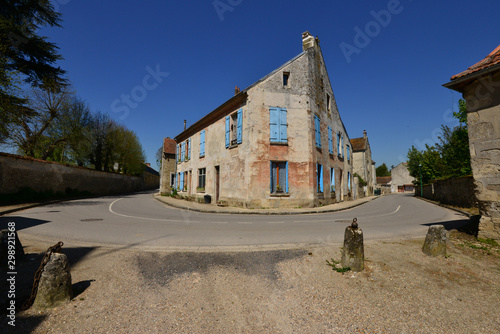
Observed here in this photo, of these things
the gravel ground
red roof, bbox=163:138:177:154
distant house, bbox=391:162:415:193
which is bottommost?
the gravel ground

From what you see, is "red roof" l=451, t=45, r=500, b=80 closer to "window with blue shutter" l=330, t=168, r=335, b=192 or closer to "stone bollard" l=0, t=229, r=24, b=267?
"stone bollard" l=0, t=229, r=24, b=267

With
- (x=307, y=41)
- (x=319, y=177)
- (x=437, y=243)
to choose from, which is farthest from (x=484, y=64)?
(x=307, y=41)

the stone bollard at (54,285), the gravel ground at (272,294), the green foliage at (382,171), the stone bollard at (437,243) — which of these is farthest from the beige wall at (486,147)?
the green foliage at (382,171)

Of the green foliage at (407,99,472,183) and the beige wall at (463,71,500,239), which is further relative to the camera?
the green foliage at (407,99,472,183)

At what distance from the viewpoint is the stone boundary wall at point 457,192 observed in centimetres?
1308

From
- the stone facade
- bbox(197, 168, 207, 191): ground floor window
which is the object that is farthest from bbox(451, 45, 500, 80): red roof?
the stone facade

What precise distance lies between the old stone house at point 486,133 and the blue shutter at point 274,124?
30.7 ft

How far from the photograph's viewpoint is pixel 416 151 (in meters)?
36.8

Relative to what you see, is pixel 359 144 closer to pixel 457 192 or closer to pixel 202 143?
pixel 457 192

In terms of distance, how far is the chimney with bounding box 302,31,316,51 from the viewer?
16.8 m

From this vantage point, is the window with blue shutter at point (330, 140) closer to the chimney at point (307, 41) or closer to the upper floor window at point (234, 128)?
the chimney at point (307, 41)

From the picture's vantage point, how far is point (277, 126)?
1445 cm

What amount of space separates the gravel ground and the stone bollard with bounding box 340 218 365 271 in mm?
147

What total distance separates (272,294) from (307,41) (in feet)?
58.9
